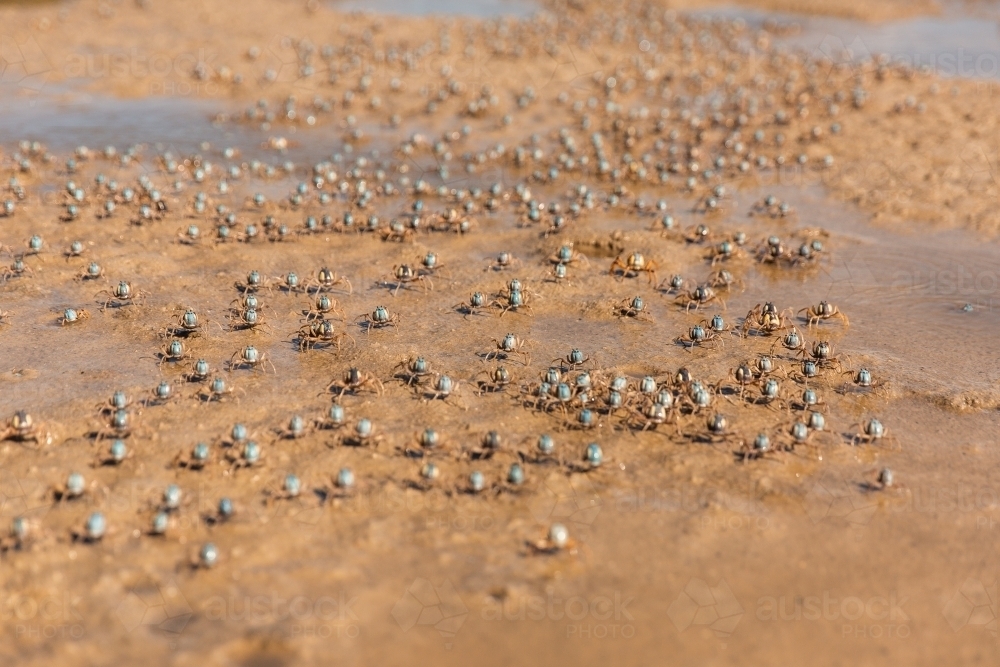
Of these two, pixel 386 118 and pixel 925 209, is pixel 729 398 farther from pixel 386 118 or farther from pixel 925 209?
pixel 386 118

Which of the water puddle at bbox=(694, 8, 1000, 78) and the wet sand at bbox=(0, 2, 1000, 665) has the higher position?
the water puddle at bbox=(694, 8, 1000, 78)

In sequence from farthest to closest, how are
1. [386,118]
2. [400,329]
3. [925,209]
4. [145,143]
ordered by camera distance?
1. [386,118]
2. [145,143]
3. [925,209]
4. [400,329]

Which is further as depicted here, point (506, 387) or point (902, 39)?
point (902, 39)

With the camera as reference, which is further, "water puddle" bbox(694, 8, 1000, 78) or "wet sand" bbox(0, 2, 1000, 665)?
"water puddle" bbox(694, 8, 1000, 78)

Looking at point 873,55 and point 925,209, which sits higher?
point 873,55

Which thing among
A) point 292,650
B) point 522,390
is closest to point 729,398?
point 522,390

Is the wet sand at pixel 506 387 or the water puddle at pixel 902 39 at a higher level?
the water puddle at pixel 902 39

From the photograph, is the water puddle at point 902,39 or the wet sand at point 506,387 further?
the water puddle at point 902,39

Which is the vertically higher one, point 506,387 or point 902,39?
point 902,39
